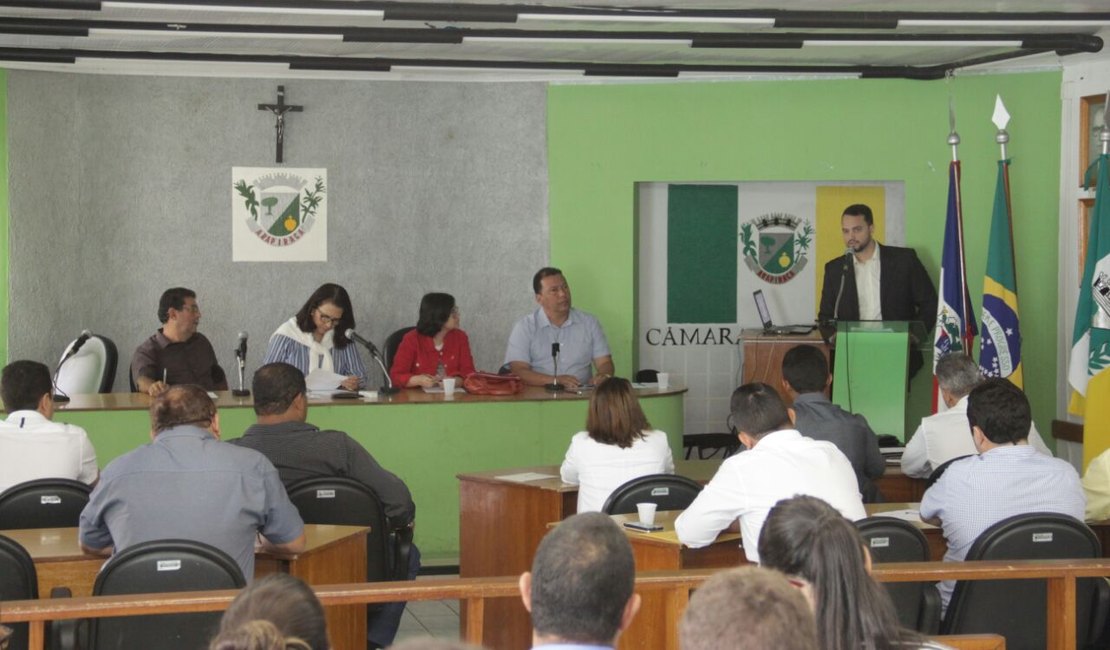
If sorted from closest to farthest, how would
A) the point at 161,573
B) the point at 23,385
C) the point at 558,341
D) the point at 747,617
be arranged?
the point at 747,617
the point at 161,573
the point at 23,385
the point at 558,341

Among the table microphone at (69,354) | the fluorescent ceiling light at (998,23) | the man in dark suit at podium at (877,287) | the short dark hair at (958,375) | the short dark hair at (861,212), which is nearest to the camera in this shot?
the short dark hair at (958,375)

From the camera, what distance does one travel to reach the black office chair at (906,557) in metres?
4.04

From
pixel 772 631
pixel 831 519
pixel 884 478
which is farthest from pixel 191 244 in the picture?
pixel 772 631

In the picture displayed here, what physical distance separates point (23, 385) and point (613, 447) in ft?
7.29

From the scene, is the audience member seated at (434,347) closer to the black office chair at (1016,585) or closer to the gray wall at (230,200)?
the gray wall at (230,200)

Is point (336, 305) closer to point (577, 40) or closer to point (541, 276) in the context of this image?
point (541, 276)

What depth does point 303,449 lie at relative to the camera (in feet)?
16.2

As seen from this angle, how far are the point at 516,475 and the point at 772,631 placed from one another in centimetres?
414

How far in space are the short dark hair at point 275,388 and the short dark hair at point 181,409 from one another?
0.76 m

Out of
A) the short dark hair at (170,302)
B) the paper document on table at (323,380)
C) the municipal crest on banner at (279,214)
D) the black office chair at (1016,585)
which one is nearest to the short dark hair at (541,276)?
the paper document on table at (323,380)

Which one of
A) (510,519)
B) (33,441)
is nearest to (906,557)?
(510,519)

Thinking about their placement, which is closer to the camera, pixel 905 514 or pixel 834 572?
pixel 834 572

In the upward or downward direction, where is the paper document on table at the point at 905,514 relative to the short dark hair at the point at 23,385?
downward

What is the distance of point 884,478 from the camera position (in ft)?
19.7
